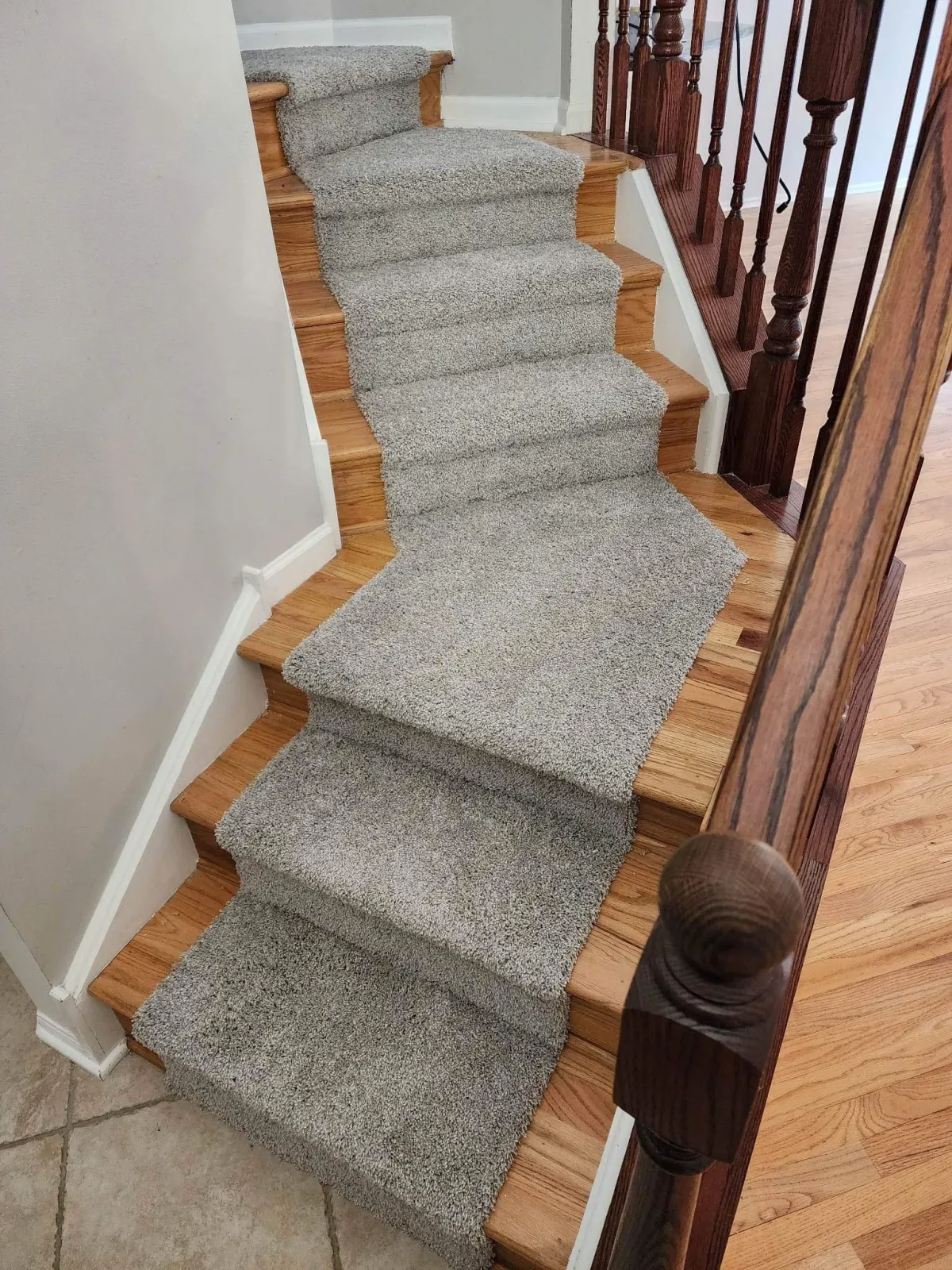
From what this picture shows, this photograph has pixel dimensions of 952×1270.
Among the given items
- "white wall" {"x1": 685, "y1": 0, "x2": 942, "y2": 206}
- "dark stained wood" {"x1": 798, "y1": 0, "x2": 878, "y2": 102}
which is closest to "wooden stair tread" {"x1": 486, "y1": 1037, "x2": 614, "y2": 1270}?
"dark stained wood" {"x1": 798, "y1": 0, "x2": 878, "y2": 102}

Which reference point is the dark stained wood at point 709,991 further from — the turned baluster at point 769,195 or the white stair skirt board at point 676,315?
the white stair skirt board at point 676,315

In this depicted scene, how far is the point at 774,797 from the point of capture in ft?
2.04

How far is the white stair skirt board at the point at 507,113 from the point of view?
2.62 meters

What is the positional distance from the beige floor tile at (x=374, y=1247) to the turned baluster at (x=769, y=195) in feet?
6.20

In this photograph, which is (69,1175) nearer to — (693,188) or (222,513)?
(222,513)

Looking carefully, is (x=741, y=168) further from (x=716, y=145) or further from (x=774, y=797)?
(x=774, y=797)

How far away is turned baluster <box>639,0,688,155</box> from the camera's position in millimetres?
2053

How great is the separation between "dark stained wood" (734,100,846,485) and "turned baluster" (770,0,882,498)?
0.02 m

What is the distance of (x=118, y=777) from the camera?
148 cm

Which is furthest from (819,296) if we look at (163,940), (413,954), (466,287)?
(163,940)

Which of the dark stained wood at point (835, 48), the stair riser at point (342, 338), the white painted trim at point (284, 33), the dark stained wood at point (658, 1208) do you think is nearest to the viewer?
the dark stained wood at point (658, 1208)

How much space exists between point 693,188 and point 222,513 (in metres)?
1.46

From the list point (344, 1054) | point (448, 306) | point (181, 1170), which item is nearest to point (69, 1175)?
point (181, 1170)

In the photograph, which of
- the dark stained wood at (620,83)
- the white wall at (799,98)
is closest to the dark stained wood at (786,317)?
the dark stained wood at (620,83)
